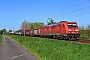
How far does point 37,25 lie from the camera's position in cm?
15388

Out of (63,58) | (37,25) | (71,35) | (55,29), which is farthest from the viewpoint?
(37,25)

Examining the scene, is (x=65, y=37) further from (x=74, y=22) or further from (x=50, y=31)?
(x=50, y=31)

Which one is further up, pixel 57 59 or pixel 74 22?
pixel 74 22

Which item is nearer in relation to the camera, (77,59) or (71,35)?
(77,59)

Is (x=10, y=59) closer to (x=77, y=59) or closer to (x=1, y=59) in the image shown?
(x=1, y=59)

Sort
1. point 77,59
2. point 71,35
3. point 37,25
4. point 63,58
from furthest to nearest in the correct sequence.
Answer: point 37,25 → point 71,35 → point 63,58 → point 77,59

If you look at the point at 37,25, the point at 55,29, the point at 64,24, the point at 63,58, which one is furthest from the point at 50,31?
the point at 37,25

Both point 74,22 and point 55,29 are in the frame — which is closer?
point 74,22

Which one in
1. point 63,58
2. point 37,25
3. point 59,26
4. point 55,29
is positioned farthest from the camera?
point 37,25

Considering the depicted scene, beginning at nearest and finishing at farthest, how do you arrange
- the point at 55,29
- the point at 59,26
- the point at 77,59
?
the point at 77,59 < the point at 59,26 < the point at 55,29

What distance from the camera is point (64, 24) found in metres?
43.4

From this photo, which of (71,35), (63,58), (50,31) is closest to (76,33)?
(71,35)

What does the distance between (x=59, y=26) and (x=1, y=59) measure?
3104 cm

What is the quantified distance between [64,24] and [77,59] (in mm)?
32034
